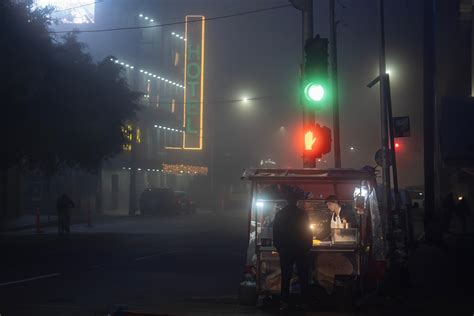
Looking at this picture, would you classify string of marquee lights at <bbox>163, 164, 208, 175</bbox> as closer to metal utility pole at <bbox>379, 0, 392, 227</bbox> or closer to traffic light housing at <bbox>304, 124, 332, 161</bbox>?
metal utility pole at <bbox>379, 0, 392, 227</bbox>

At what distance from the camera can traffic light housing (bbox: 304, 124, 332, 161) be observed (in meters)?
12.6

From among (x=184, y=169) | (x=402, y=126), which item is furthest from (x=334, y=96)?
(x=184, y=169)

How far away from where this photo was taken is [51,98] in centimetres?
2609

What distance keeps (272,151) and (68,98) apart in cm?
5477

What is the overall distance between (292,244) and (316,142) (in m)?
2.63

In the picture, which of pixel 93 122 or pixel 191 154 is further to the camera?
pixel 191 154

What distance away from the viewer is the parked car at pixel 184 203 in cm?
5025

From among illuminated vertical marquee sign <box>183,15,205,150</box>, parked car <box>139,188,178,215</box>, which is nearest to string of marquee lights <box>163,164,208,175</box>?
illuminated vertical marquee sign <box>183,15,205,150</box>

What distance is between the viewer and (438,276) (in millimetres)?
15664

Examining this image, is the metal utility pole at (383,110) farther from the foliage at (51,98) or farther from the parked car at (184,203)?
the parked car at (184,203)

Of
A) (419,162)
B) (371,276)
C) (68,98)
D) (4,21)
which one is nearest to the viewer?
(371,276)

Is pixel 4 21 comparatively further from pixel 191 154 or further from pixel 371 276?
pixel 191 154

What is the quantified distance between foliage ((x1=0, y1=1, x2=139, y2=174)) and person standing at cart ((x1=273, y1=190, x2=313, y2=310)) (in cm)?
1539

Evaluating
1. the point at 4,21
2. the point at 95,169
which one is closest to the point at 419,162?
the point at 95,169
